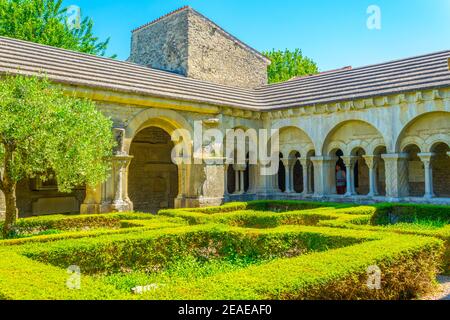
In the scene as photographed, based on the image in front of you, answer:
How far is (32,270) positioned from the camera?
4.38 m

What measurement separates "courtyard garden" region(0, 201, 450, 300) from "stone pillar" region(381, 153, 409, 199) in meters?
4.03

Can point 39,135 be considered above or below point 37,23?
below

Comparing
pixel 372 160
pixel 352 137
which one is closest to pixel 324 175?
pixel 352 137

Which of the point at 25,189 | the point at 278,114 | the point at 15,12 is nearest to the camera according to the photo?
the point at 25,189

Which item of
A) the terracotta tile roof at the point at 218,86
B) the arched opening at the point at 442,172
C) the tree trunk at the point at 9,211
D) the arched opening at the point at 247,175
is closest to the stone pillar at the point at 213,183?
the arched opening at the point at 247,175

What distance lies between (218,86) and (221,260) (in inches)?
449

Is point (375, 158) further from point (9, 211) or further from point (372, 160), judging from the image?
point (9, 211)

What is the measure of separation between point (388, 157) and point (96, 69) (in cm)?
961

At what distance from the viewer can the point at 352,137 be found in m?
14.8

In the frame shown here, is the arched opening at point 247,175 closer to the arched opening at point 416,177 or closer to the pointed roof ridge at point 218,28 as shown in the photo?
the arched opening at point 416,177

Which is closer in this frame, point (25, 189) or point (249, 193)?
point (25, 189)
